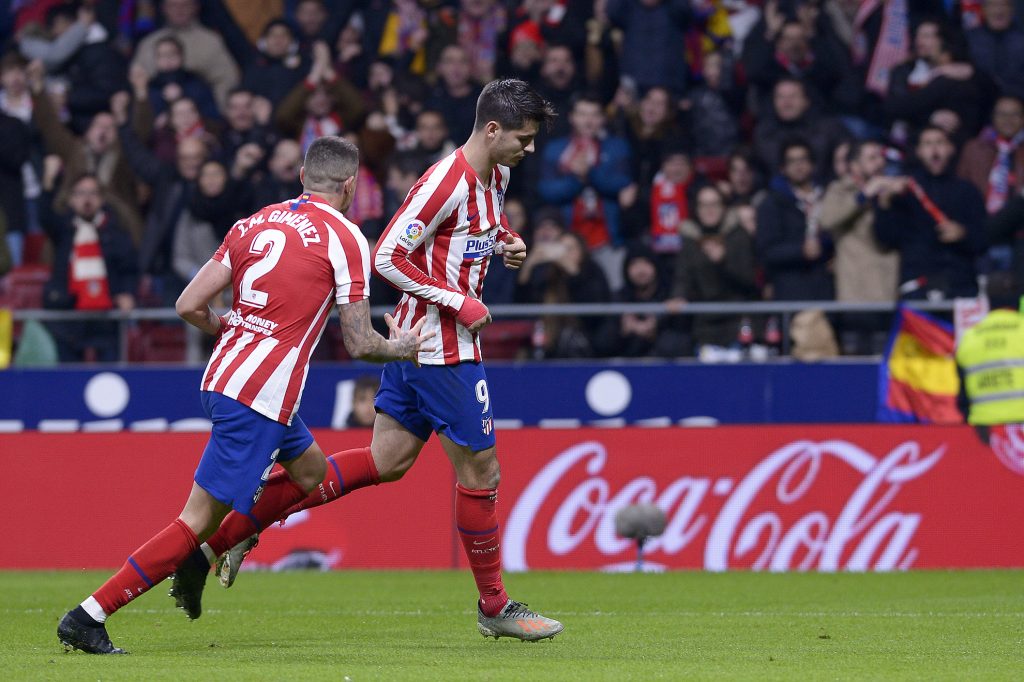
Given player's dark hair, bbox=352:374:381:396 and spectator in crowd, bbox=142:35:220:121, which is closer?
player's dark hair, bbox=352:374:381:396

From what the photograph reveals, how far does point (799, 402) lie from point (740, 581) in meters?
2.70

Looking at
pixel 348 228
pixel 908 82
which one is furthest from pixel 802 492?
pixel 348 228

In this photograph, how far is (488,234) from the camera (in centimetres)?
767

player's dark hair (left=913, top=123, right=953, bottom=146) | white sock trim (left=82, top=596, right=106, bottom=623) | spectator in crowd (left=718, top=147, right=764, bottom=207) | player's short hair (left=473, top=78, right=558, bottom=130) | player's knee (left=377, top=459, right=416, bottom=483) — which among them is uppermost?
player's short hair (left=473, top=78, right=558, bottom=130)

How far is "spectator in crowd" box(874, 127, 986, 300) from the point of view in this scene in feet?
45.3

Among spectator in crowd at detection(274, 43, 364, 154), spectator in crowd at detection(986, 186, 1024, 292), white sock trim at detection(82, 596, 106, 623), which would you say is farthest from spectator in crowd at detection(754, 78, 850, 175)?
white sock trim at detection(82, 596, 106, 623)

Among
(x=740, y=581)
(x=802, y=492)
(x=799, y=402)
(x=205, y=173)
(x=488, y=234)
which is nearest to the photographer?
(x=488, y=234)

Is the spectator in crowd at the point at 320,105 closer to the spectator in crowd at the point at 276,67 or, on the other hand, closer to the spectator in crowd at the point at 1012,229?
the spectator in crowd at the point at 276,67

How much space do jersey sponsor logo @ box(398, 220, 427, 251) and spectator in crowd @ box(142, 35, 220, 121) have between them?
32.2 ft

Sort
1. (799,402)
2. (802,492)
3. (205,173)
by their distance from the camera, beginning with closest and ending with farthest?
1. (802,492)
2. (799,402)
3. (205,173)

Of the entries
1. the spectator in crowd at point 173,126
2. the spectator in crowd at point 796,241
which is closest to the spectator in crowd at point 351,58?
the spectator in crowd at point 173,126

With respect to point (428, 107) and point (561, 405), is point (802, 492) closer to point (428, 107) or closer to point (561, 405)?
point (561, 405)

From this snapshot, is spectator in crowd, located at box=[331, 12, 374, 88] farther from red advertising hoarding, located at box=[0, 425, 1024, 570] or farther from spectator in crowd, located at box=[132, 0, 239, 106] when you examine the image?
red advertising hoarding, located at box=[0, 425, 1024, 570]

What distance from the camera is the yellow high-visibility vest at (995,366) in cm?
1243
